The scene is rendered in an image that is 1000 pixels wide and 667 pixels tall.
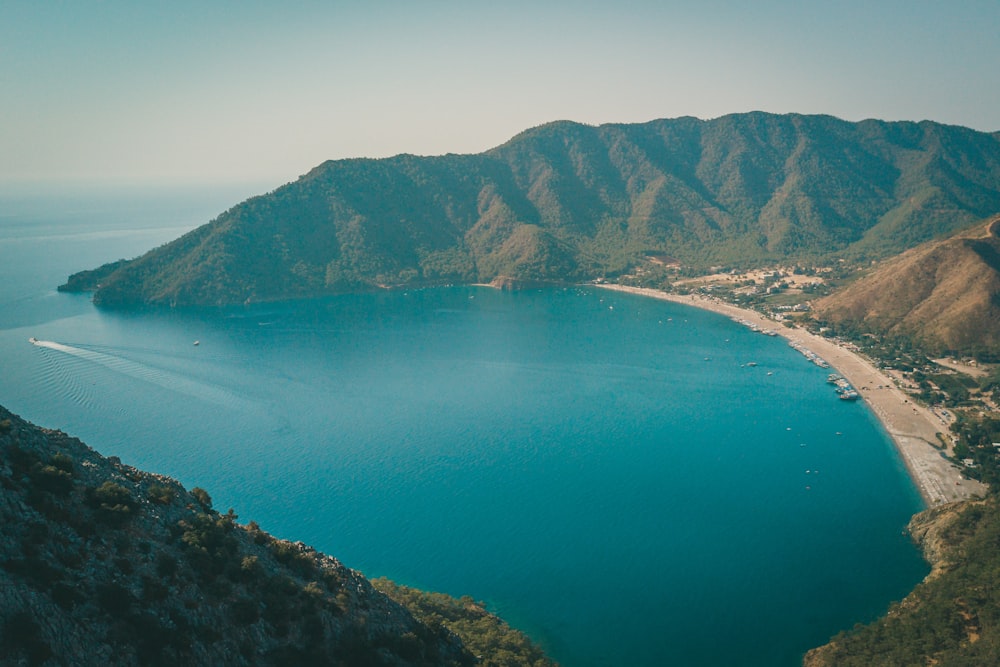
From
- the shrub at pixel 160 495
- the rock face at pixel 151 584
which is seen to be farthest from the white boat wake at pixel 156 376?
the rock face at pixel 151 584

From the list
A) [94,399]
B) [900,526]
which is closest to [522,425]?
[900,526]

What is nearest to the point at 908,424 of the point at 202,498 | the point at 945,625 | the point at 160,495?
the point at 945,625

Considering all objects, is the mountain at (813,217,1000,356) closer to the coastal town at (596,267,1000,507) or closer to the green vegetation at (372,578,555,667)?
the coastal town at (596,267,1000,507)

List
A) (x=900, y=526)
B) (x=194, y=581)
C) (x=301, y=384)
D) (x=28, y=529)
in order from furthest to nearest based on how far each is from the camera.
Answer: (x=301, y=384), (x=900, y=526), (x=194, y=581), (x=28, y=529)

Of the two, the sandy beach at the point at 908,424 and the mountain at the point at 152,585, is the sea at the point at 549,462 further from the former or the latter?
the mountain at the point at 152,585

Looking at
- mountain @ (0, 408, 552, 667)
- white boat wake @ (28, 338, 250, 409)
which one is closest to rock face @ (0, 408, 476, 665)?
mountain @ (0, 408, 552, 667)

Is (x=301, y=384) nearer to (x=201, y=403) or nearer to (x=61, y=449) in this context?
(x=201, y=403)
